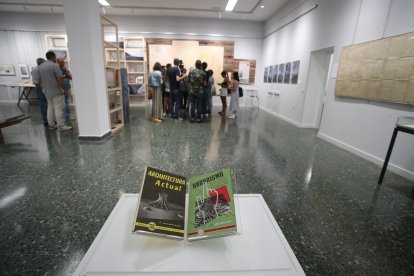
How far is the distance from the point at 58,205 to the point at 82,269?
1848 millimetres

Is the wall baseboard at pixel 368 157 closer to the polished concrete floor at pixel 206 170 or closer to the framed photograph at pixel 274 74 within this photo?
the polished concrete floor at pixel 206 170

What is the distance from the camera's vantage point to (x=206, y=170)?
2.97m

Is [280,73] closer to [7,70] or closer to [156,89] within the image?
[156,89]

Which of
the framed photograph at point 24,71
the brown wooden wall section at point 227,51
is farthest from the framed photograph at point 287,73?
the framed photograph at point 24,71

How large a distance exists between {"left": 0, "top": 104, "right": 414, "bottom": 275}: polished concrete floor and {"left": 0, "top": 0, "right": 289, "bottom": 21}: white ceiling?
5.12 metres

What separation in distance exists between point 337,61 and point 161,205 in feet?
16.7

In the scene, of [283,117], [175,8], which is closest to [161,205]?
[283,117]

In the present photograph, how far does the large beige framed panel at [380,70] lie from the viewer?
296cm

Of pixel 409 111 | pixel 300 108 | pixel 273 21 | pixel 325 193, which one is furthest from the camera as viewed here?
pixel 273 21

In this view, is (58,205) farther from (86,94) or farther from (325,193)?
(325,193)

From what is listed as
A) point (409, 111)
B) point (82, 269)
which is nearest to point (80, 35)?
point (82, 269)

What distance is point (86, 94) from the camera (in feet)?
13.1

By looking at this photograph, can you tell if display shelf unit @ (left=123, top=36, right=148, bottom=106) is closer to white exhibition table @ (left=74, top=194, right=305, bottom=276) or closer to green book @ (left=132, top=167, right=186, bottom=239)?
green book @ (left=132, top=167, right=186, bottom=239)

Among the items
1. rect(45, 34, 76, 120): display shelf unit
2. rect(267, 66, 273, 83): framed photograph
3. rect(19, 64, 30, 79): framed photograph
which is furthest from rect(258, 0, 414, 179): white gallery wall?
rect(19, 64, 30, 79): framed photograph
